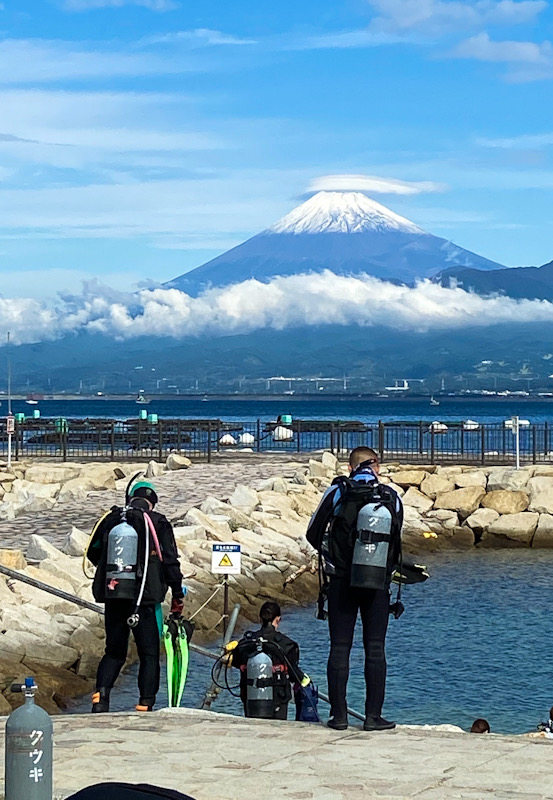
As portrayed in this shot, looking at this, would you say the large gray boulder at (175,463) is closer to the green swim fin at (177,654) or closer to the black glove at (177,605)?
the green swim fin at (177,654)

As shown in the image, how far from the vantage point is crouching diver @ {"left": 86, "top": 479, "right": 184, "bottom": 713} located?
9070mm

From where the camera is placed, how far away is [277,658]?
9.17 meters

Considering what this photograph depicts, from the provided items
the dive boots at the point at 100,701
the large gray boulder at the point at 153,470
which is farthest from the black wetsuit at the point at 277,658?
the large gray boulder at the point at 153,470

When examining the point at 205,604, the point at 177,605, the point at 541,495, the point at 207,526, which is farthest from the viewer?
the point at 541,495

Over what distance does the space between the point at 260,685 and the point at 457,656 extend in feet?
29.8

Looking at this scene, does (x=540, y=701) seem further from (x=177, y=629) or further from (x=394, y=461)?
(x=394, y=461)

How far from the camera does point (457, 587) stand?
78.0 feet

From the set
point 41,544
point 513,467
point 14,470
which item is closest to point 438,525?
point 513,467

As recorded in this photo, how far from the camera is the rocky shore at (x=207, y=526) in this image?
15.0 meters

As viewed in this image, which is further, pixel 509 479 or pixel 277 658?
pixel 509 479

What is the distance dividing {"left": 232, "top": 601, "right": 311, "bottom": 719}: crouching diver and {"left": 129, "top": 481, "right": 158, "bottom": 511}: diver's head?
1167 mm

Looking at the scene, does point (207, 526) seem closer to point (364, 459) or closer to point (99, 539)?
point (99, 539)

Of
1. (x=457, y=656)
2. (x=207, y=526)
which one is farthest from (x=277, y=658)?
(x=207, y=526)

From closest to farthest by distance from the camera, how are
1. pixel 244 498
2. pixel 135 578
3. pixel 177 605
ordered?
pixel 135 578, pixel 177 605, pixel 244 498
